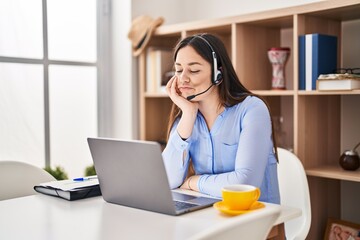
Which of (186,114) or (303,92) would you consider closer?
(186,114)

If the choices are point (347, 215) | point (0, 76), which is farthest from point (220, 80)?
point (0, 76)

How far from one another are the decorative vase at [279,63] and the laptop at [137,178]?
1227 millimetres

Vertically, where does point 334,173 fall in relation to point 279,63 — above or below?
below

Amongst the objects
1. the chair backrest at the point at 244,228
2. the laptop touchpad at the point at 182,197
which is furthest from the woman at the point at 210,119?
the chair backrest at the point at 244,228

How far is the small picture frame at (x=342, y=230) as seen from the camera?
2.50 metres

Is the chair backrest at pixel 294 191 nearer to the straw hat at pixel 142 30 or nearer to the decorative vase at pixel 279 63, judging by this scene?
the decorative vase at pixel 279 63

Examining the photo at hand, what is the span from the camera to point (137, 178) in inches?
56.1

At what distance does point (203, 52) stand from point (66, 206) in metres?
0.76

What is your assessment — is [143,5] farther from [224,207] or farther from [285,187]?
[224,207]

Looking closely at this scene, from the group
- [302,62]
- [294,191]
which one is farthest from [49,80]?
[294,191]

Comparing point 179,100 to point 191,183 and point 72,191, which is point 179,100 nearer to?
point 191,183

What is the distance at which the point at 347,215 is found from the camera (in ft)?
8.81

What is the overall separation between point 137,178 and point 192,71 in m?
0.61

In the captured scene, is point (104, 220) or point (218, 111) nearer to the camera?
point (104, 220)
